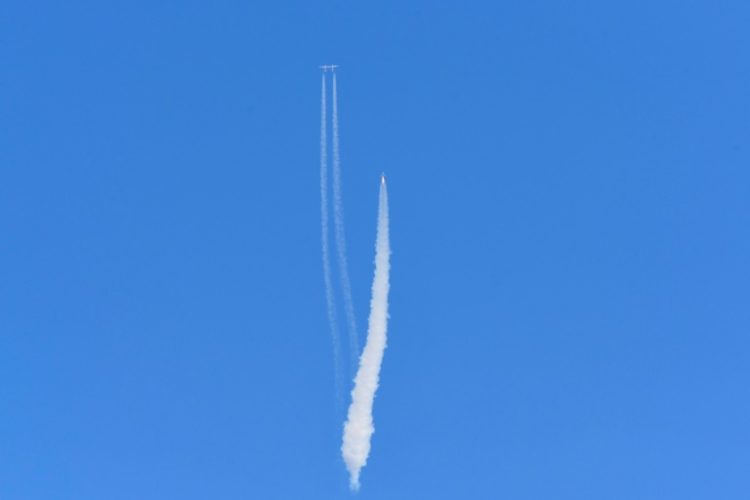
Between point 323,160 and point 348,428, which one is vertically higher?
point 323,160

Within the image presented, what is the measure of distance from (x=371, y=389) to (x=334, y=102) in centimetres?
1090

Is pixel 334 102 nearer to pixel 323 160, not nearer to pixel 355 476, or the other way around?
pixel 323 160

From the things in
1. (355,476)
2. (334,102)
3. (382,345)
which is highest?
(334,102)

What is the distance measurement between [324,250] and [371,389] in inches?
218

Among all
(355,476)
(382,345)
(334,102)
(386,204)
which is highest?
(334,102)

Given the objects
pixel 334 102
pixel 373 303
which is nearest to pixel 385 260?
pixel 373 303

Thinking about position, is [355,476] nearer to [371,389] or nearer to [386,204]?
[371,389]

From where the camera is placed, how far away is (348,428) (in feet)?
189

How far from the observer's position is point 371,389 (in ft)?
189

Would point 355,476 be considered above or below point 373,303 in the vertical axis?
below

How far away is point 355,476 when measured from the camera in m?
56.4

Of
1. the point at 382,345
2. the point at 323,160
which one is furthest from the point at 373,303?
the point at 323,160

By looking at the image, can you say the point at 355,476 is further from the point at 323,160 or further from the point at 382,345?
the point at 323,160

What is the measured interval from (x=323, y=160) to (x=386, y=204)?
9.68ft
